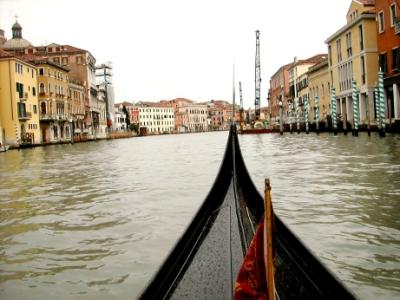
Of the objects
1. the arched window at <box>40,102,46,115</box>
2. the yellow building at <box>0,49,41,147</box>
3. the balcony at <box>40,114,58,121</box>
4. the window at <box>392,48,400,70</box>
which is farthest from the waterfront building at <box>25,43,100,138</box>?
the window at <box>392,48,400,70</box>

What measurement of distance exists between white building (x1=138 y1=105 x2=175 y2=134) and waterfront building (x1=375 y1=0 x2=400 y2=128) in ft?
308

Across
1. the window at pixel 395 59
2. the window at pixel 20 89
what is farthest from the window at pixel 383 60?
the window at pixel 20 89

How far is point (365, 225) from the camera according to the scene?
5035 millimetres

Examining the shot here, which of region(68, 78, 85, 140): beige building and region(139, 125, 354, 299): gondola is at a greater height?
region(68, 78, 85, 140): beige building

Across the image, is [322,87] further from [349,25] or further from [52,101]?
[52,101]

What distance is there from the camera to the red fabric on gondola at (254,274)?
1443 mm

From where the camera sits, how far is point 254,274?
58.3 inches

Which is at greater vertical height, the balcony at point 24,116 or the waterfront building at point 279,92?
the waterfront building at point 279,92

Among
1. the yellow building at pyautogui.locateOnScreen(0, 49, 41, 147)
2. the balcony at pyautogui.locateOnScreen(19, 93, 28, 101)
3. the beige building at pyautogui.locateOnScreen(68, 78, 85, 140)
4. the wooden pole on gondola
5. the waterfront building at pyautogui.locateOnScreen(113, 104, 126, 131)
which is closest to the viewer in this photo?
the wooden pole on gondola

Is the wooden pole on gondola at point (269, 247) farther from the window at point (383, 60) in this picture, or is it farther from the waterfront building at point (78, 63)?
the waterfront building at point (78, 63)

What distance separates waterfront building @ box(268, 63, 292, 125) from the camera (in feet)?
205

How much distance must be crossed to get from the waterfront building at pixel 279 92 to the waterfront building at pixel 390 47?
30.7 m

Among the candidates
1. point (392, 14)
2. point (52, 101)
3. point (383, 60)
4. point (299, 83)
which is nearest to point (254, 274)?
point (392, 14)

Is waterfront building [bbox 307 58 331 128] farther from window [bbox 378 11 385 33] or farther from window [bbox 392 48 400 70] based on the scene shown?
window [bbox 392 48 400 70]
